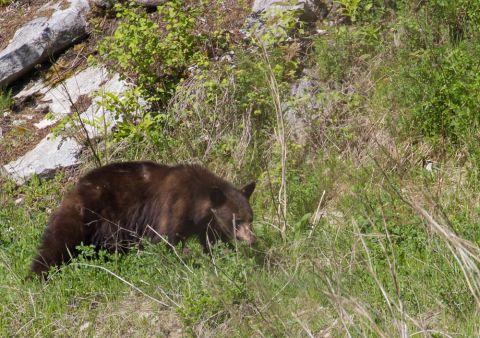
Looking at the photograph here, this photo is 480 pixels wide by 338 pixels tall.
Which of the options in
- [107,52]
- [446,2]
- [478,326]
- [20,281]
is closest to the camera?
[478,326]

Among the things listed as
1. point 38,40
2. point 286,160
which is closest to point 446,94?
point 286,160

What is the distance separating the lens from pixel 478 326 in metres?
5.21

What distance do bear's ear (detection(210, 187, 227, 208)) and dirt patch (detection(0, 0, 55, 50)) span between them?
16.8 ft

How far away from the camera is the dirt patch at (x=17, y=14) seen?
12211 mm

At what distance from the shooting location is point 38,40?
1162 cm

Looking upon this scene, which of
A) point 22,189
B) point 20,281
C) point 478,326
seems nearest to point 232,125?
point 22,189

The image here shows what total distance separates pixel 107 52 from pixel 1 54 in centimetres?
163

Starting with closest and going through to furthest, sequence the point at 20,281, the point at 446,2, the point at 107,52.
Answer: the point at 20,281
the point at 446,2
the point at 107,52

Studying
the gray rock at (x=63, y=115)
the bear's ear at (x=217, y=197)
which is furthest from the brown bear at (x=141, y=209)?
the gray rock at (x=63, y=115)

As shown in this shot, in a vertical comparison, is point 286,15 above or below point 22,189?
above

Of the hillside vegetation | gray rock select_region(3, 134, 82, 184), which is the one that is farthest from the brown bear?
gray rock select_region(3, 134, 82, 184)

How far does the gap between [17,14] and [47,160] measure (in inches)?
135

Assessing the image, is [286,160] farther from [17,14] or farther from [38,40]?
[17,14]

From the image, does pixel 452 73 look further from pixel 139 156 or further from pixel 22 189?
pixel 22 189
